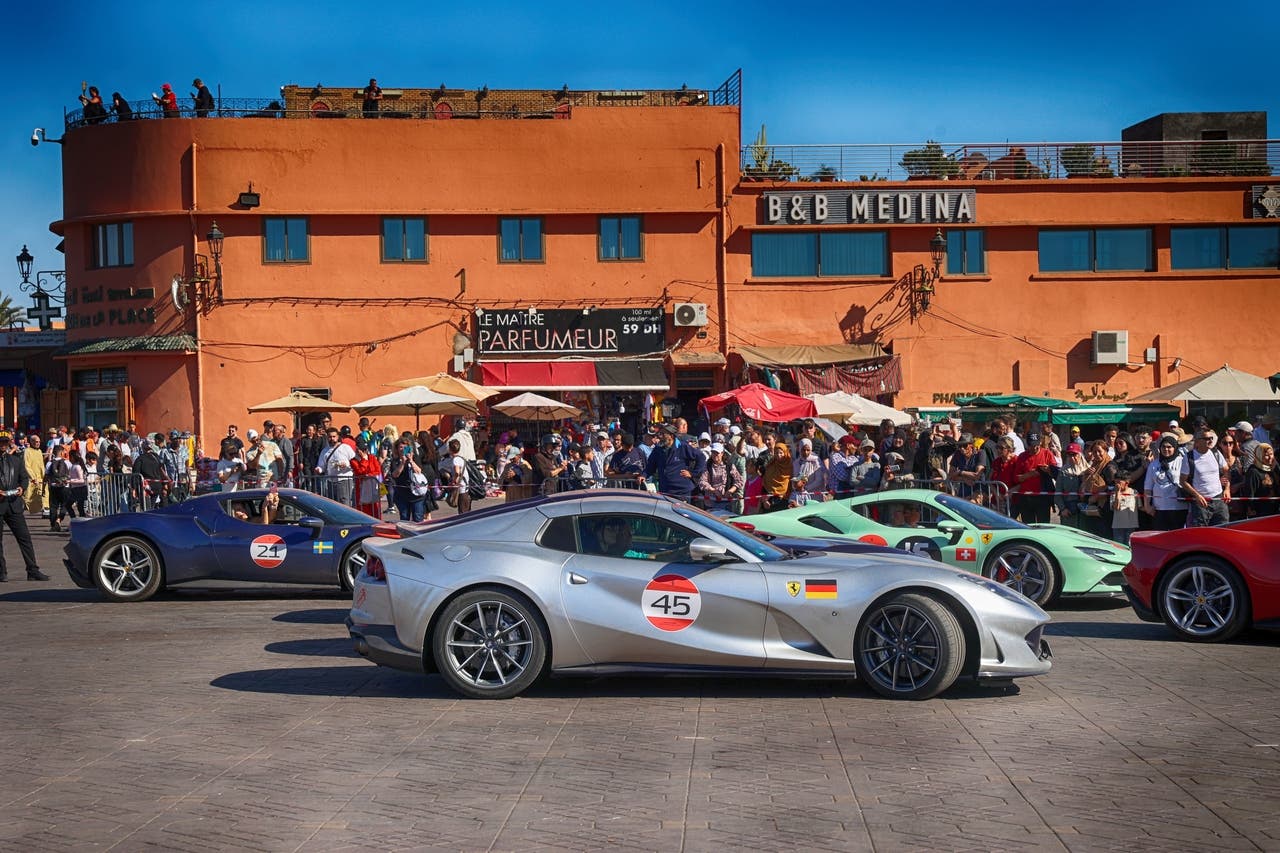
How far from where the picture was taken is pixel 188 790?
685cm

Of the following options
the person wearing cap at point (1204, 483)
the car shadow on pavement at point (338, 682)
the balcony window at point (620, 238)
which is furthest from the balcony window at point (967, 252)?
the car shadow on pavement at point (338, 682)

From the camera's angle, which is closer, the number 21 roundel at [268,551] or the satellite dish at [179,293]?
the number 21 roundel at [268,551]

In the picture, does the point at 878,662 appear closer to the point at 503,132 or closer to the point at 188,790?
the point at 188,790

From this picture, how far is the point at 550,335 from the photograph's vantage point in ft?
115

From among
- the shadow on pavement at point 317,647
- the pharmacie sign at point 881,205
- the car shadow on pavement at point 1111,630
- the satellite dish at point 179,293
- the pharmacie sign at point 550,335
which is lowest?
the car shadow on pavement at point 1111,630

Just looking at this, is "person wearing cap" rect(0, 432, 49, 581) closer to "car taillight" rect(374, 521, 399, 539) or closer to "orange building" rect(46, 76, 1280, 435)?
"car taillight" rect(374, 521, 399, 539)

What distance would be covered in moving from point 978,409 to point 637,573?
22.4 m

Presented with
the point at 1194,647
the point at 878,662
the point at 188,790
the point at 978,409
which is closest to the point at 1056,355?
the point at 978,409

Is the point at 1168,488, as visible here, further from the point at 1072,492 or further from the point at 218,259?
the point at 218,259

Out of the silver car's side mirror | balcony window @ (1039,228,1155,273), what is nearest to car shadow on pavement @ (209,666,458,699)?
the silver car's side mirror

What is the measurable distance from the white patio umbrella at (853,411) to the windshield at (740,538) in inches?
664

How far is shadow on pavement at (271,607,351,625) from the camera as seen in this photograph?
1348 centimetres

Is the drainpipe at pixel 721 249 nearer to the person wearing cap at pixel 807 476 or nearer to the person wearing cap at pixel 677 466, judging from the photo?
the person wearing cap at pixel 807 476

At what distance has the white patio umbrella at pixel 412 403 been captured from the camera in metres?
24.6
